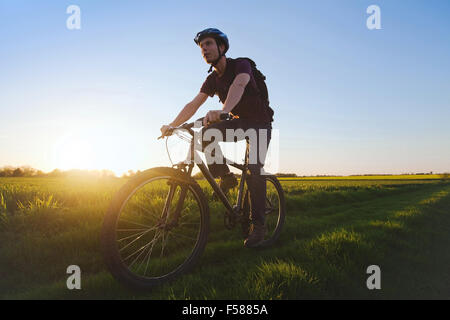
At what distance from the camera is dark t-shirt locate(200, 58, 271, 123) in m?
3.83

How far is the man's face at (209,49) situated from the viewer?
11.9ft

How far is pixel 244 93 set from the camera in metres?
3.88

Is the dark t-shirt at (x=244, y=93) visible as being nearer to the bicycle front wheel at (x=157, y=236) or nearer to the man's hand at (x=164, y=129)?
the man's hand at (x=164, y=129)

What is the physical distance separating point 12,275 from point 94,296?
1.47 meters

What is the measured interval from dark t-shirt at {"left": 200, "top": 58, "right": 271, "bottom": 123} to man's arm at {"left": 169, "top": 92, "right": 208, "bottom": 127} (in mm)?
129

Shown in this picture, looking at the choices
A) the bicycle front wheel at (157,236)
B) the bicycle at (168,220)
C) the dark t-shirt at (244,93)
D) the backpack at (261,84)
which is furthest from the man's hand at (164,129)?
the backpack at (261,84)

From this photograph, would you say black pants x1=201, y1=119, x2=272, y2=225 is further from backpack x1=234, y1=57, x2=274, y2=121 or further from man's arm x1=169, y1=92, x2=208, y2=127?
man's arm x1=169, y1=92, x2=208, y2=127

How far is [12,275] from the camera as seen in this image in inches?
131

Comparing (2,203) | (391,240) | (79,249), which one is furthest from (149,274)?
(391,240)

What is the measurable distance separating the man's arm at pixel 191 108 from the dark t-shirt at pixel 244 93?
0.13 m

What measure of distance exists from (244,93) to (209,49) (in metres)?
0.75

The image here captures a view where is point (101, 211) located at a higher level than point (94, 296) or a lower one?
higher

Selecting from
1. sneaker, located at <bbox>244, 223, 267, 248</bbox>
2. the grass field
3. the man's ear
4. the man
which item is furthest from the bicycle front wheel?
the man's ear
